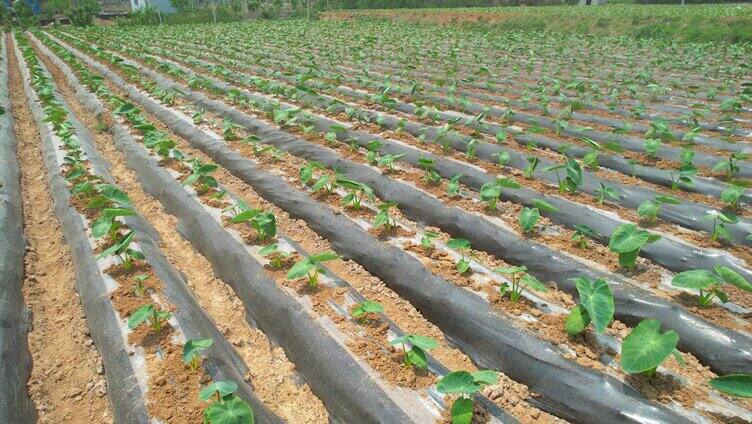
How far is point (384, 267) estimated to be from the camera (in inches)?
152

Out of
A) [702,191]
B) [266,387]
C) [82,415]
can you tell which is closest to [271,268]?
[266,387]

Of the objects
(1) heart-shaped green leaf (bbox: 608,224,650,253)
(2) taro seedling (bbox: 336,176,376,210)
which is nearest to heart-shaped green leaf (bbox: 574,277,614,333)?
(1) heart-shaped green leaf (bbox: 608,224,650,253)

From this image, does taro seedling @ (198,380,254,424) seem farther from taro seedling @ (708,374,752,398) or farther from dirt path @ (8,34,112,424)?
taro seedling @ (708,374,752,398)

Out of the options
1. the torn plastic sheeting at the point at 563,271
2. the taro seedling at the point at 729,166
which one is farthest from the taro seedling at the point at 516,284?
the taro seedling at the point at 729,166

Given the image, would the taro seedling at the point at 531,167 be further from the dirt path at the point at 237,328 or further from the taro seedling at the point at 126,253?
the taro seedling at the point at 126,253

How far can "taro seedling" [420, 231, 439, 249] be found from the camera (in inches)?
152

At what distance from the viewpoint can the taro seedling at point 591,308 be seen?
2.67 metres

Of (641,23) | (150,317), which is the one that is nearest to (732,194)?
(150,317)

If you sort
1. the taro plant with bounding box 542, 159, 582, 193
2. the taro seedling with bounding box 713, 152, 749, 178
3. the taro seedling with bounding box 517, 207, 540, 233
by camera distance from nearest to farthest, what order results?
1. the taro seedling with bounding box 517, 207, 540, 233
2. the taro plant with bounding box 542, 159, 582, 193
3. the taro seedling with bounding box 713, 152, 749, 178

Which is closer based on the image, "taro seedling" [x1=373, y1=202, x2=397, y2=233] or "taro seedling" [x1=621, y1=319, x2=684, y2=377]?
"taro seedling" [x1=621, y1=319, x2=684, y2=377]

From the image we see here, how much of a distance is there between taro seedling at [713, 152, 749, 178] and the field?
37mm

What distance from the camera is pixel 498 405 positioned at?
2.58 metres

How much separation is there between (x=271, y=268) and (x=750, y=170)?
5519 mm

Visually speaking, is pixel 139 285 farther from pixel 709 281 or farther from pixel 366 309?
pixel 709 281
